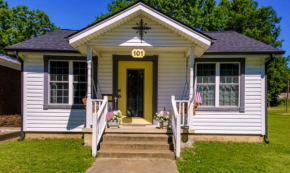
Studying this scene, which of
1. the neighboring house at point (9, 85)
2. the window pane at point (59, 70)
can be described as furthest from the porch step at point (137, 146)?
the neighboring house at point (9, 85)

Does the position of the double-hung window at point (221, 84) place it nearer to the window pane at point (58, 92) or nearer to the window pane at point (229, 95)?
the window pane at point (229, 95)

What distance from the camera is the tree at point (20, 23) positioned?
23.5m

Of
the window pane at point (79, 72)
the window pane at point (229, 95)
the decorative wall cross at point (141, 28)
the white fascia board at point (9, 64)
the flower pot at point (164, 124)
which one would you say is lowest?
the flower pot at point (164, 124)

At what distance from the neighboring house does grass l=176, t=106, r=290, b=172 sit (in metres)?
8.17

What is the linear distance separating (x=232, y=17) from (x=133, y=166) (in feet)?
81.9

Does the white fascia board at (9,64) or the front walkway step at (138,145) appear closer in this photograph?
the front walkway step at (138,145)

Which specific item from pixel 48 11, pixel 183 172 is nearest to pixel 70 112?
pixel 183 172

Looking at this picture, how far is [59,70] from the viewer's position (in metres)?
7.03

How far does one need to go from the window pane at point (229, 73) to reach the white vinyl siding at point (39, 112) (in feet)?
15.6

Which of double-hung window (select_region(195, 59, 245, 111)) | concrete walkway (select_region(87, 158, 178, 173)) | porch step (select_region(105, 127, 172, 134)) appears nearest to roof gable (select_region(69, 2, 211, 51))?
double-hung window (select_region(195, 59, 245, 111))

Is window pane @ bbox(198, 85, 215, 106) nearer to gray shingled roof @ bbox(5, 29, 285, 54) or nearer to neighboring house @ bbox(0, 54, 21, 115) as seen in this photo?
gray shingled roof @ bbox(5, 29, 285, 54)

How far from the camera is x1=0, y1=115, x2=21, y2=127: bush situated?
8977 mm

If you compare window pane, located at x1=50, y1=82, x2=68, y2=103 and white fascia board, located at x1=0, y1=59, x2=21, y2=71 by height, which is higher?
white fascia board, located at x1=0, y1=59, x2=21, y2=71

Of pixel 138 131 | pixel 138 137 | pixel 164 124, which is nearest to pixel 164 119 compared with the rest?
pixel 164 124
